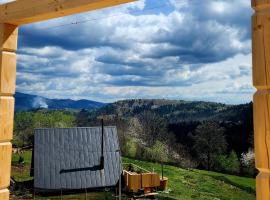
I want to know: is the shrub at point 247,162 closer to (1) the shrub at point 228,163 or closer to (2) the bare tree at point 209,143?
(1) the shrub at point 228,163

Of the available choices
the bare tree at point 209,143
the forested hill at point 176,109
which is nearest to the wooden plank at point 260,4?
the bare tree at point 209,143

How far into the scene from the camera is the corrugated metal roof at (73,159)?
41.1 feet

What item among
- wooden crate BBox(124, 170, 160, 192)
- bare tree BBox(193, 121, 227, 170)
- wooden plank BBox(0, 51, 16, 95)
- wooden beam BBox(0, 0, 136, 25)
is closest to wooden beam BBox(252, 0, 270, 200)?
wooden beam BBox(0, 0, 136, 25)

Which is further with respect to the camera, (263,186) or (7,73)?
(7,73)

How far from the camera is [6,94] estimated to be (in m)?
2.30

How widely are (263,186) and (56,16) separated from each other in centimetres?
156

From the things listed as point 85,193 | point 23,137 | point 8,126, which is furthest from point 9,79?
point 23,137

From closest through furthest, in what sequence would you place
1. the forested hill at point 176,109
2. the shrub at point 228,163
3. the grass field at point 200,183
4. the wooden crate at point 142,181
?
1. the wooden crate at point 142,181
2. the grass field at point 200,183
3. the shrub at point 228,163
4. the forested hill at point 176,109

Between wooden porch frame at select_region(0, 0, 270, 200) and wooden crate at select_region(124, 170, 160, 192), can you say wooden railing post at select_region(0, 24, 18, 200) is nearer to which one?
wooden porch frame at select_region(0, 0, 270, 200)

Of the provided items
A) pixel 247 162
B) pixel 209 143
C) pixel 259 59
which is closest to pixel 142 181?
pixel 259 59

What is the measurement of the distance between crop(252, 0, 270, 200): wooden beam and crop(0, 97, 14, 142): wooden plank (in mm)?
1680

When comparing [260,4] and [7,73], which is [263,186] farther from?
[7,73]

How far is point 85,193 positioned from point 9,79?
11320 millimetres

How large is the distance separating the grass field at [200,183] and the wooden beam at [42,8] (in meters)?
13.3
